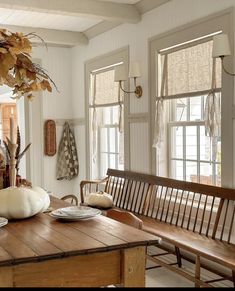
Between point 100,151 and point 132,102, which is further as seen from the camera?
point 100,151

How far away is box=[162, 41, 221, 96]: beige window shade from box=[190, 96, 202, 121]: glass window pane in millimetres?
115

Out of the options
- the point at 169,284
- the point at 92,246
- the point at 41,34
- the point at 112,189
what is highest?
the point at 41,34

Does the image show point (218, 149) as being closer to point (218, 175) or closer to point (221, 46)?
point (218, 175)


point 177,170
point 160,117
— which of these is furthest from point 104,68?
point 177,170

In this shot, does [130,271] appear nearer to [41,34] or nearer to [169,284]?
[169,284]

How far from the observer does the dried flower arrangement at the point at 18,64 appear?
73.5 inches

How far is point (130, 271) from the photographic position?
2.00 m

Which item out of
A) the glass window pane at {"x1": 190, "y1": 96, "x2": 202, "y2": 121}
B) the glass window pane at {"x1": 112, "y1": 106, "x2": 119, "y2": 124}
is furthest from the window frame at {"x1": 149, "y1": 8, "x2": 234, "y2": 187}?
the glass window pane at {"x1": 112, "y1": 106, "x2": 119, "y2": 124}

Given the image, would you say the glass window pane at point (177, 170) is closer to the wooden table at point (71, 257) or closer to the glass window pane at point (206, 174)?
the glass window pane at point (206, 174)

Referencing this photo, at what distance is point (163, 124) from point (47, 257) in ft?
11.1

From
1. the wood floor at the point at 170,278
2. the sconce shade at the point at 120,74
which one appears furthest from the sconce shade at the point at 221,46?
the wood floor at the point at 170,278

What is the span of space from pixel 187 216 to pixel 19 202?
2.66m

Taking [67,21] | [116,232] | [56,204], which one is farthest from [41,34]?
[116,232]

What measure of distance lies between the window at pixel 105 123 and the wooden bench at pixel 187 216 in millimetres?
743
